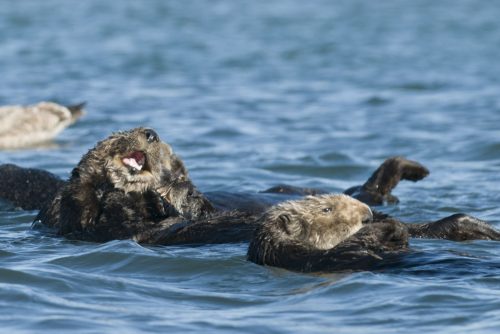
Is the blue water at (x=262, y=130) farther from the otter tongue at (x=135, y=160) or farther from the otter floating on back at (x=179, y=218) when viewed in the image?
the otter tongue at (x=135, y=160)

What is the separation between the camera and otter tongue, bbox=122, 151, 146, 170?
7.44 meters

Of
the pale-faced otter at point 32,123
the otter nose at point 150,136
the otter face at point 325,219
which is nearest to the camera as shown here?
the otter face at point 325,219

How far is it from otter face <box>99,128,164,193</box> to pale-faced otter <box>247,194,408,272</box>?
1.25 meters

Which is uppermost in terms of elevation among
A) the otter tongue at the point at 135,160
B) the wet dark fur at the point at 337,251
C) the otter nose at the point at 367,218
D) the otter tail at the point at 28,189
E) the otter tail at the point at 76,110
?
the otter tail at the point at 76,110

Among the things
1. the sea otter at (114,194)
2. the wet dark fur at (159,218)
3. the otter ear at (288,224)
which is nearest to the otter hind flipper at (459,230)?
the wet dark fur at (159,218)

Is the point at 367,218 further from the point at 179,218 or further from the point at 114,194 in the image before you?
the point at 114,194

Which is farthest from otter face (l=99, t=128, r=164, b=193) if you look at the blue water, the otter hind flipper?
the otter hind flipper

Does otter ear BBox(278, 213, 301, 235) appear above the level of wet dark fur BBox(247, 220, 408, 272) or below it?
above

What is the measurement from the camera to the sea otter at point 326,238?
20.3 ft

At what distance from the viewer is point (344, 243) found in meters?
6.32

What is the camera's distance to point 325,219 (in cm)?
647

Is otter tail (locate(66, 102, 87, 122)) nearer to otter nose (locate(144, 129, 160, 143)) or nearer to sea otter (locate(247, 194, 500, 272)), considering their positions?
otter nose (locate(144, 129, 160, 143))

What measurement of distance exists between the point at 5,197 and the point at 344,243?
3461 millimetres

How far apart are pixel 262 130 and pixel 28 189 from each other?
622cm
